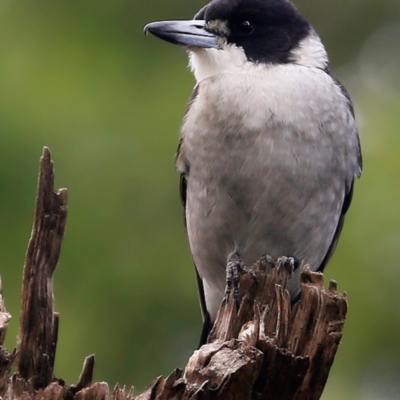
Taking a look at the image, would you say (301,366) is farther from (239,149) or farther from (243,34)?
Answer: (243,34)

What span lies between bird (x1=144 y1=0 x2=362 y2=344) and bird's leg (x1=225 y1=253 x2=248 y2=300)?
1 cm

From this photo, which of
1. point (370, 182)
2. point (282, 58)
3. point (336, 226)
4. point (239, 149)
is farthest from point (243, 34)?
point (370, 182)

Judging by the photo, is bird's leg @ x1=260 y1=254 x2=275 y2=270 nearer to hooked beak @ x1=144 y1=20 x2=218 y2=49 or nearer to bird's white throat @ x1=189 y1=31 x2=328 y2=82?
bird's white throat @ x1=189 y1=31 x2=328 y2=82

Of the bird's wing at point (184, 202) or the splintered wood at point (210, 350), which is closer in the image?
the splintered wood at point (210, 350)

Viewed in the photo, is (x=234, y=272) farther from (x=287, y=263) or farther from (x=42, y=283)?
(x=42, y=283)

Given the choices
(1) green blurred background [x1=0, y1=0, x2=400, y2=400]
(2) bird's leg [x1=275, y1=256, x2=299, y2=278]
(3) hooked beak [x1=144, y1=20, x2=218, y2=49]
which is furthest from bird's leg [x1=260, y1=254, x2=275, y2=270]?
(1) green blurred background [x1=0, y1=0, x2=400, y2=400]

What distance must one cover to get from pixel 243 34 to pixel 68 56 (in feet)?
5.42

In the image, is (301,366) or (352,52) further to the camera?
(352,52)

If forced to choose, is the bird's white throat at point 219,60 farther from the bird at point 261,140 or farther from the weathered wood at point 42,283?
the weathered wood at point 42,283

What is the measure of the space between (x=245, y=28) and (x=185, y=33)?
0.31 m

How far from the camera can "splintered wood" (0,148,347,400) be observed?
140 inches

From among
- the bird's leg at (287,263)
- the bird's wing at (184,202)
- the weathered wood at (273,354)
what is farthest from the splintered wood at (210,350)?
the bird's wing at (184,202)

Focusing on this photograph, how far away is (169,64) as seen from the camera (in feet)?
22.2

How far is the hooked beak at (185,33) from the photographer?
15.9 ft
